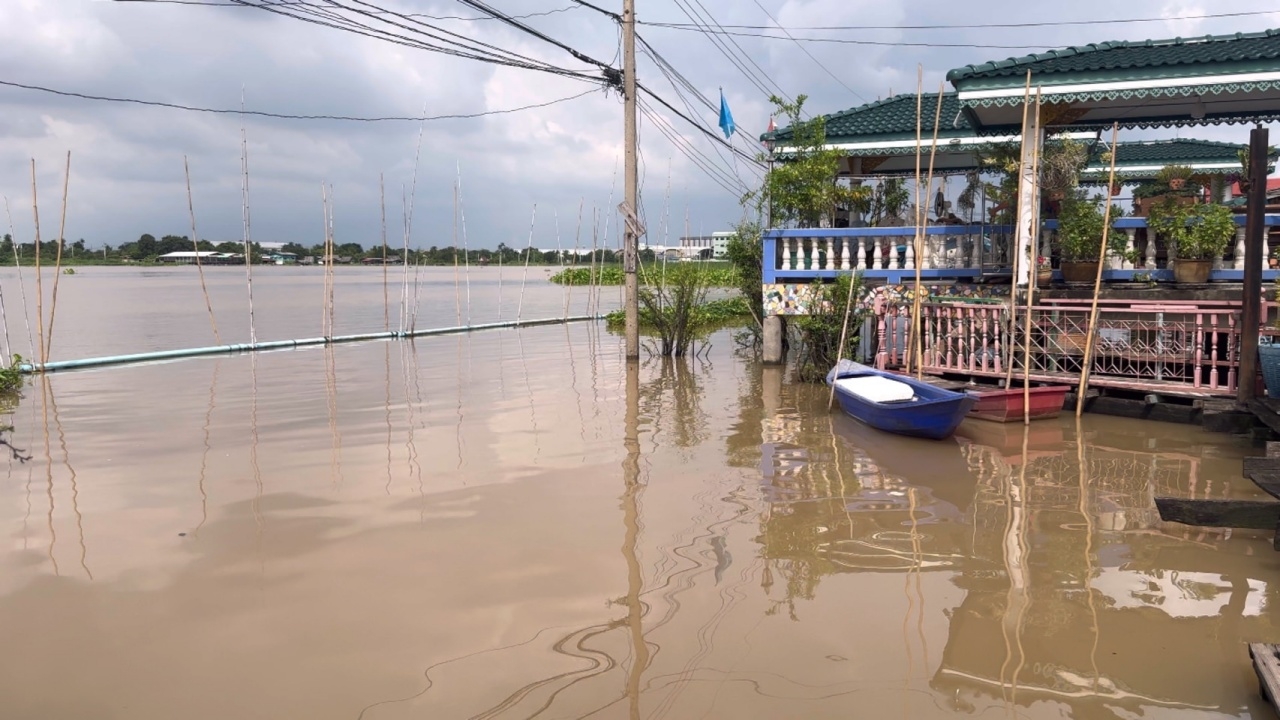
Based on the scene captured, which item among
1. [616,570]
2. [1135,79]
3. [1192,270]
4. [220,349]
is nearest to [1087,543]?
[616,570]

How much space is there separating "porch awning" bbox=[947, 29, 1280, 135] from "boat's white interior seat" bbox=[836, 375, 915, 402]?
365cm

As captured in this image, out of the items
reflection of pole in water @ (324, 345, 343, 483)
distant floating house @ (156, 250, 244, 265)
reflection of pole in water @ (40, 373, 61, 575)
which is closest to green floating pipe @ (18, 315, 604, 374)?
reflection of pole in water @ (40, 373, 61, 575)

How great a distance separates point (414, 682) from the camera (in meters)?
3.87

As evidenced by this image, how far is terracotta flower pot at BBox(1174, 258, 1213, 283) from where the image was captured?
9414 mm

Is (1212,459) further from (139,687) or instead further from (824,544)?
(139,687)

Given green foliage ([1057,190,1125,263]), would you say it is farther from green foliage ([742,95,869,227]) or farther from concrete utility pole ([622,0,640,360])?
concrete utility pole ([622,0,640,360])

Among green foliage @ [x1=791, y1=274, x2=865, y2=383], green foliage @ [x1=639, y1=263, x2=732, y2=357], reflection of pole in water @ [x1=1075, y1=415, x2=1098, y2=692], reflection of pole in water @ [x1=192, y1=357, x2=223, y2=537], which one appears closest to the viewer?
reflection of pole in water @ [x1=1075, y1=415, x2=1098, y2=692]

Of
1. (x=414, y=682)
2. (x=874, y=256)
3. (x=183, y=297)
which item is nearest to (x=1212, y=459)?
(x=874, y=256)

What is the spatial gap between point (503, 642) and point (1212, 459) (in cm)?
667

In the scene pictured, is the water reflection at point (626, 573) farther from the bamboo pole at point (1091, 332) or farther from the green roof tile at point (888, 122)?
the green roof tile at point (888, 122)

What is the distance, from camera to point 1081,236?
9.97 m

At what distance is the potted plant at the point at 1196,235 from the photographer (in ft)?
30.8

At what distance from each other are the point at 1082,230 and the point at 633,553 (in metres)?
7.30

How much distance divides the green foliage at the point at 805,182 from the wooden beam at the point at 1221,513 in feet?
27.7
